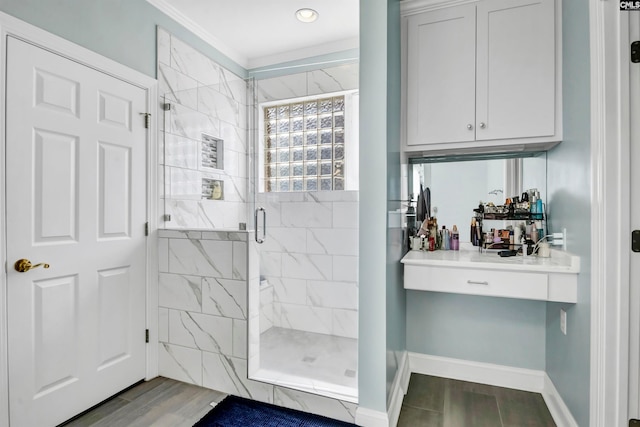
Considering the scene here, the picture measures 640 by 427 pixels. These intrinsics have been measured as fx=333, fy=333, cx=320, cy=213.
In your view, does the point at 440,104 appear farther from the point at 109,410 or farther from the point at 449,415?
the point at 109,410

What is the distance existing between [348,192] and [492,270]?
1237 mm

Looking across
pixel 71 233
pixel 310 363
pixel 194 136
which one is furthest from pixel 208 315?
pixel 194 136

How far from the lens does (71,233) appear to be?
73.6 inches

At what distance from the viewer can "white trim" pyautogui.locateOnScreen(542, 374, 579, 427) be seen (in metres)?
1.72

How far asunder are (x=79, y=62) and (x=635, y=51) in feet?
8.81

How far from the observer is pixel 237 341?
209 cm

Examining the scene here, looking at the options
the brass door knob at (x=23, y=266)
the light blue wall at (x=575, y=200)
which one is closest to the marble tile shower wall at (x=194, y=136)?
the brass door knob at (x=23, y=266)

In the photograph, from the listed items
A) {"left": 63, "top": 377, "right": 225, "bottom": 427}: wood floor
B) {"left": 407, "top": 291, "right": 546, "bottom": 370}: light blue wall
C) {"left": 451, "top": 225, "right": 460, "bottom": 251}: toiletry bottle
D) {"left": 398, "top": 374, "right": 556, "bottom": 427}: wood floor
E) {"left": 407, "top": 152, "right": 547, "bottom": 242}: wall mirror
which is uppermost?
{"left": 407, "top": 152, "right": 547, "bottom": 242}: wall mirror

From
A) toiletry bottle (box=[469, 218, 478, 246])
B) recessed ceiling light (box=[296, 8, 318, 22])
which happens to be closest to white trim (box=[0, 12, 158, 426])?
recessed ceiling light (box=[296, 8, 318, 22])

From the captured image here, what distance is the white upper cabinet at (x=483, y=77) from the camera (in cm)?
194

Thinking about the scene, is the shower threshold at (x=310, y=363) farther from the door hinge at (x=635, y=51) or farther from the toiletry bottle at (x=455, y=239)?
the door hinge at (x=635, y=51)

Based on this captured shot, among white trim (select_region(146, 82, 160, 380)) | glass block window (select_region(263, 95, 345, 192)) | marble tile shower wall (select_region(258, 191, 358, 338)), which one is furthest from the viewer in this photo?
marble tile shower wall (select_region(258, 191, 358, 338))

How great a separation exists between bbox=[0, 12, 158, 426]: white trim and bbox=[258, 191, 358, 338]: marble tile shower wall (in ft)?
3.07

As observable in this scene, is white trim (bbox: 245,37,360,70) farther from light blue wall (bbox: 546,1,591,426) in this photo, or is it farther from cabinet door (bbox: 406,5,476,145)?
light blue wall (bbox: 546,1,591,426)
